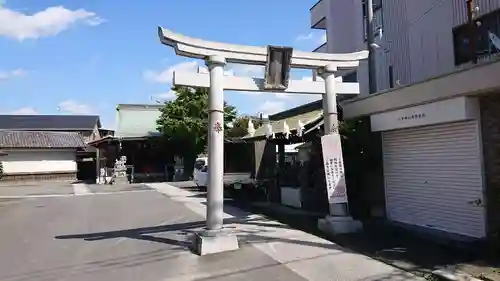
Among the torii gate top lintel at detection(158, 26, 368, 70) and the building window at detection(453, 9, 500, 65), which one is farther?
the building window at detection(453, 9, 500, 65)

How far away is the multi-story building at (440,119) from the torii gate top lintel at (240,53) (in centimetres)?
115

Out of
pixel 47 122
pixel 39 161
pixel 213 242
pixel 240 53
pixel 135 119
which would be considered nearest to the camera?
pixel 213 242

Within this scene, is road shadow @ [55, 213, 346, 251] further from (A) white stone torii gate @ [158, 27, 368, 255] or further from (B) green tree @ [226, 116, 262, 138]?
(B) green tree @ [226, 116, 262, 138]

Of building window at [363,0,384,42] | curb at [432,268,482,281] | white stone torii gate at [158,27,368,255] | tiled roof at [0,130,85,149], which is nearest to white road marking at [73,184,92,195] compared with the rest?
tiled roof at [0,130,85,149]

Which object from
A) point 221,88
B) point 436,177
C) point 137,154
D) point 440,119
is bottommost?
point 436,177

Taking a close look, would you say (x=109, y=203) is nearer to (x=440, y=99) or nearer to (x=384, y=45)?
(x=384, y=45)

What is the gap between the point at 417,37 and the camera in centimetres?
1428

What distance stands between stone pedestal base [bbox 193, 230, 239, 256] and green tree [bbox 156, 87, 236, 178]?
69.4 ft

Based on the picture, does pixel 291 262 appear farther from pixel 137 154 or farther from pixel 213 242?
pixel 137 154

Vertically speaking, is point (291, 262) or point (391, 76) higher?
point (391, 76)

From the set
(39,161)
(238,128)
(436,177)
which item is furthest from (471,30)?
(39,161)

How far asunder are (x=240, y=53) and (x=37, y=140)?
3347 centimetres

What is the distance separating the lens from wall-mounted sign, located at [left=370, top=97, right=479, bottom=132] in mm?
8328

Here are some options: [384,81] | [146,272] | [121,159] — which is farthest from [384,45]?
[121,159]
